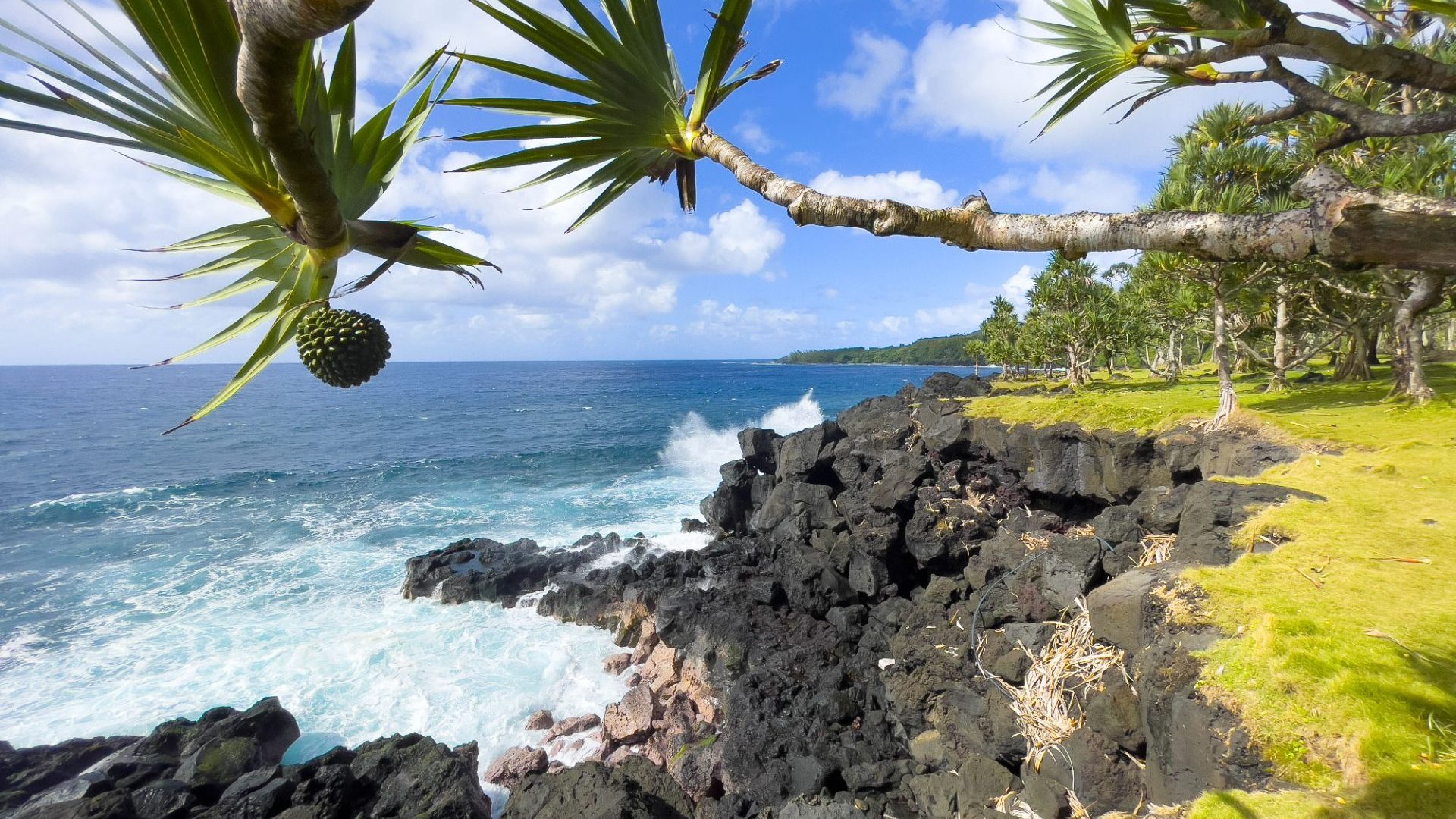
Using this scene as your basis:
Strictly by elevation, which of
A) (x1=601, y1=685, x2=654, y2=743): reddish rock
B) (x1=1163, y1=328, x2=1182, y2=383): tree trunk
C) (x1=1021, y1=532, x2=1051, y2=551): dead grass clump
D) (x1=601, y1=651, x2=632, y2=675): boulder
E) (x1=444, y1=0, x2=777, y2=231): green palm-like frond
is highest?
(x1=444, y1=0, x2=777, y2=231): green palm-like frond

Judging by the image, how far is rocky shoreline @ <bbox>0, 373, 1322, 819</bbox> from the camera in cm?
464

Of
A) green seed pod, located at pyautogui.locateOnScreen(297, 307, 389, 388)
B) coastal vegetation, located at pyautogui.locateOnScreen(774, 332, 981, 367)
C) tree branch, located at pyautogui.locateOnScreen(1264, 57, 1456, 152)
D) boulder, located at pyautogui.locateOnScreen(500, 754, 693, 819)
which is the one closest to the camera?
green seed pod, located at pyautogui.locateOnScreen(297, 307, 389, 388)

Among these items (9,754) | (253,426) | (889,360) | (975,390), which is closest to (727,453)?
(975,390)

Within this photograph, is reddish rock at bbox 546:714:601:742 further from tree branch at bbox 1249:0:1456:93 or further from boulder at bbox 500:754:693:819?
tree branch at bbox 1249:0:1456:93

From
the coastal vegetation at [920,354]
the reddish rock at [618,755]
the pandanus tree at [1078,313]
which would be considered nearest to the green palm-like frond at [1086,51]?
the reddish rock at [618,755]

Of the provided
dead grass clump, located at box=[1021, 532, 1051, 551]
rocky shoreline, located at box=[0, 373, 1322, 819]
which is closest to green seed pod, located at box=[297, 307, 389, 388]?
rocky shoreline, located at box=[0, 373, 1322, 819]

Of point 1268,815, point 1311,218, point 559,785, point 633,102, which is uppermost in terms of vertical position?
point 633,102

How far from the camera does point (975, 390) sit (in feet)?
76.7

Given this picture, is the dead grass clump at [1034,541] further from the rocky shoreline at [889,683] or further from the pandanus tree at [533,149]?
the pandanus tree at [533,149]

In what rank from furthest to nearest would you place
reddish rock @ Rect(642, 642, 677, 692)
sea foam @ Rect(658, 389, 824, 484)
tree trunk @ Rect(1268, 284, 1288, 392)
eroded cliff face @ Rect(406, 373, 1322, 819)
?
sea foam @ Rect(658, 389, 824, 484), tree trunk @ Rect(1268, 284, 1288, 392), reddish rock @ Rect(642, 642, 677, 692), eroded cliff face @ Rect(406, 373, 1322, 819)

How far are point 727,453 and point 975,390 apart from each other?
11.8m

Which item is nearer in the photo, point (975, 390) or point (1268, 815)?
point (1268, 815)

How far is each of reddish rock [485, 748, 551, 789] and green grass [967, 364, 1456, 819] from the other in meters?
6.88

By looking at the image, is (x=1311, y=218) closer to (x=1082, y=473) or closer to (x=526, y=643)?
(x=1082, y=473)
